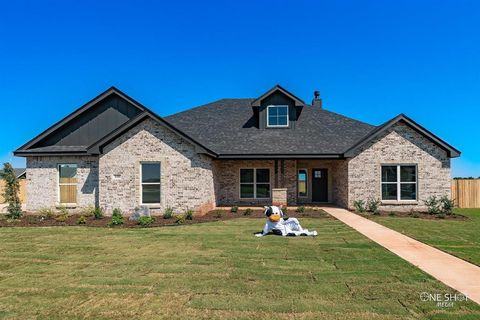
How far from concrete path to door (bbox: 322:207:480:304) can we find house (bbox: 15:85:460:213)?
613 cm

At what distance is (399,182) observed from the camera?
1616 centimetres

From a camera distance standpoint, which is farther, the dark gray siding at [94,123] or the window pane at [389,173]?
the dark gray siding at [94,123]

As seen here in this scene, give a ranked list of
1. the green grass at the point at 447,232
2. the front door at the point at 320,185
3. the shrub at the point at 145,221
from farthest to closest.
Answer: the front door at the point at 320,185 < the shrub at the point at 145,221 < the green grass at the point at 447,232

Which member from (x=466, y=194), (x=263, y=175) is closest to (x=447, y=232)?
(x=263, y=175)

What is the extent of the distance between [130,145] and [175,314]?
11369mm

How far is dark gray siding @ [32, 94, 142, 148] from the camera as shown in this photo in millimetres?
16797

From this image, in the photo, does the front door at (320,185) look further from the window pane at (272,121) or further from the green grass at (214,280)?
the green grass at (214,280)

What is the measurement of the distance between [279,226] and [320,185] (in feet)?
34.0

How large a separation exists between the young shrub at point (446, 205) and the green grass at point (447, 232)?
83cm

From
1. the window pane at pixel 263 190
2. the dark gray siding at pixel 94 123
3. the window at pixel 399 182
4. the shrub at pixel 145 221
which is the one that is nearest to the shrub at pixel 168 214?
the shrub at pixel 145 221

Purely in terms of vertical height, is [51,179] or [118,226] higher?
[51,179]

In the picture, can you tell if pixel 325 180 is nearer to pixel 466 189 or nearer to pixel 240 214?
pixel 240 214

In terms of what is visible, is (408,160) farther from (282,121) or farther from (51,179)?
(51,179)

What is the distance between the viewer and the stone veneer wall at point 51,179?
1590 centimetres
